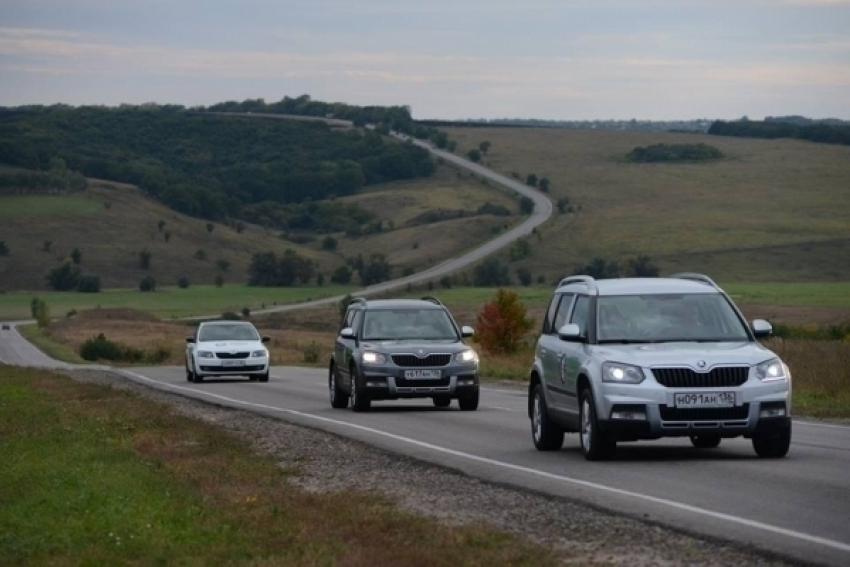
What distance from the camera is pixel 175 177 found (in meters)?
198

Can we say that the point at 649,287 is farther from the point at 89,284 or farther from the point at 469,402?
the point at 89,284

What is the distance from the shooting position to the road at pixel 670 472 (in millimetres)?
11672

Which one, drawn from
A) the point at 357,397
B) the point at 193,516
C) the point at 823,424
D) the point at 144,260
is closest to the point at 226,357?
the point at 357,397

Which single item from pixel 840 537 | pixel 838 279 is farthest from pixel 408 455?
pixel 838 279

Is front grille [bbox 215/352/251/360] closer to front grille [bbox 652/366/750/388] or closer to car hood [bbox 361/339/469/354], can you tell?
car hood [bbox 361/339/469/354]

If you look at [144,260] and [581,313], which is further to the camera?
[144,260]

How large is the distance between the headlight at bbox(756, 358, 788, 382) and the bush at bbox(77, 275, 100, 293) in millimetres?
137173

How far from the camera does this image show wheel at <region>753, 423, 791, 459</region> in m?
16.4

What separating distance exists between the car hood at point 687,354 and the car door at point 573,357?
1.23ft

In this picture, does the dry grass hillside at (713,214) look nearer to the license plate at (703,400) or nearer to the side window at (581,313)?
the side window at (581,313)

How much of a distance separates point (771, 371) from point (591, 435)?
1.88m

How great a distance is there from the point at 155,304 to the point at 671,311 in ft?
405

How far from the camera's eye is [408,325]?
26.9 meters

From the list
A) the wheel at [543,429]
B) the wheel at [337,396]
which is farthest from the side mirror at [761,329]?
the wheel at [337,396]
